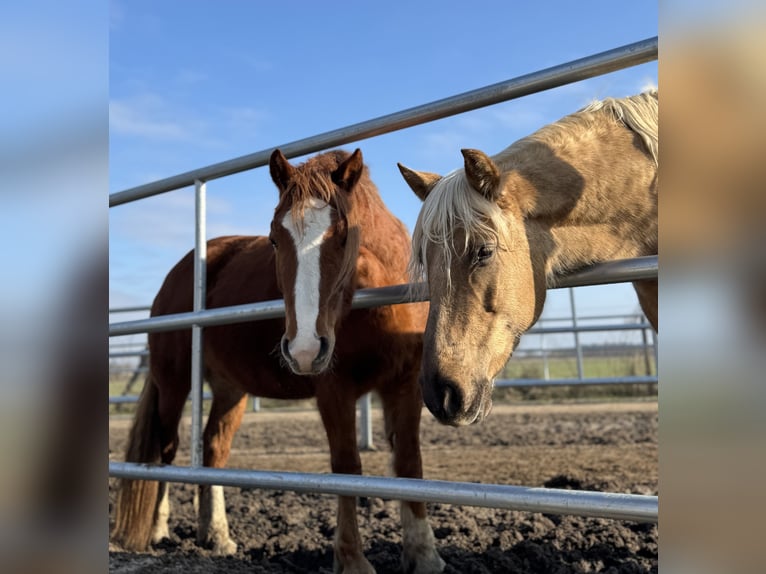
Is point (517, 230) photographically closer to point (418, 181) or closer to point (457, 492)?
point (418, 181)

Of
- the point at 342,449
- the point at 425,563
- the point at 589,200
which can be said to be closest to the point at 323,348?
the point at 342,449

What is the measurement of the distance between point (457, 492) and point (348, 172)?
1.50 meters

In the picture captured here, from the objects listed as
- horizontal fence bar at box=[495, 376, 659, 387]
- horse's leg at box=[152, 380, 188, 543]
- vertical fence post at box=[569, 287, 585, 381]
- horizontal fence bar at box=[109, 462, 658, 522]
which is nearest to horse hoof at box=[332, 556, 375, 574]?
horizontal fence bar at box=[109, 462, 658, 522]

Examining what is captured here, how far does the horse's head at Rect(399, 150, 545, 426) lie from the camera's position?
1.73 metres

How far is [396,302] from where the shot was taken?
7.40ft

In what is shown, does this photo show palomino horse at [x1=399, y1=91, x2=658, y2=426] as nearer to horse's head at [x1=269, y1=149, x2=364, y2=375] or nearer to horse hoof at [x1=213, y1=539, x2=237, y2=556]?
horse's head at [x1=269, y1=149, x2=364, y2=375]

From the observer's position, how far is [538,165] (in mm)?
1986

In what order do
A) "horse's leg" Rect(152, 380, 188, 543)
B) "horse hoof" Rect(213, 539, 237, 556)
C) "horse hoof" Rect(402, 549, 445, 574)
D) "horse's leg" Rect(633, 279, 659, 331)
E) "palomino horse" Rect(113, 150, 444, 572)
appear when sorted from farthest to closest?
"horse's leg" Rect(152, 380, 188, 543), "horse hoof" Rect(213, 539, 237, 556), "horse hoof" Rect(402, 549, 445, 574), "palomino horse" Rect(113, 150, 444, 572), "horse's leg" Rect(633, 279, 659, 331)

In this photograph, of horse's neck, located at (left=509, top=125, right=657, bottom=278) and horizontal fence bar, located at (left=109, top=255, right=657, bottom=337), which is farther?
horse's neck, located at (left=509, top=125, right=657, bottom=278)

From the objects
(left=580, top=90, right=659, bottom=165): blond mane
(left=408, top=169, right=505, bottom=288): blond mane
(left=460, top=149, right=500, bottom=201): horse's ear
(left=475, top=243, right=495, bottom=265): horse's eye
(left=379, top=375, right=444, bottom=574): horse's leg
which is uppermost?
(left=580, top=90, right=659, bottom=165): blond mane
